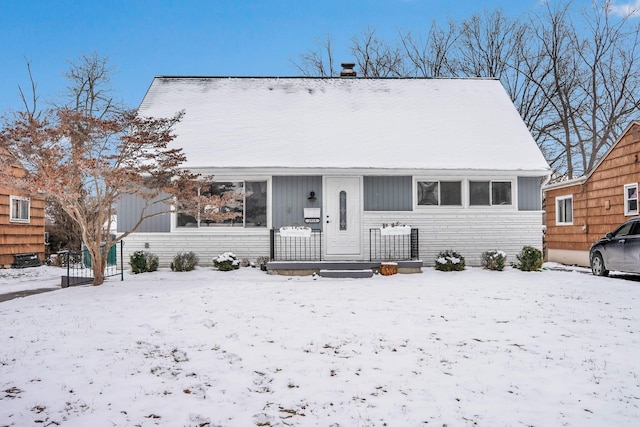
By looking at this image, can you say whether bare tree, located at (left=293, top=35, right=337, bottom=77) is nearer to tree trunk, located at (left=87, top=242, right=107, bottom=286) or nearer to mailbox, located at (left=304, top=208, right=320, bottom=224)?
mailbox, located at (left=304, top=208, right=320, bottom=224)

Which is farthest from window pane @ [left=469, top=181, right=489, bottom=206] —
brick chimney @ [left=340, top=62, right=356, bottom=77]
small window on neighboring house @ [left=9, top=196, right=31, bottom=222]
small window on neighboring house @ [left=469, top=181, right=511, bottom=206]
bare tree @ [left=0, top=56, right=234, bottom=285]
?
small window on neighboring house @ [left=9, top=196, right=31, bottom=222]

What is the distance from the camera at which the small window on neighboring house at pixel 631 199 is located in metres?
13.7

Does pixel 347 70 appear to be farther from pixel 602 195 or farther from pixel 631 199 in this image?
pixel 631 199

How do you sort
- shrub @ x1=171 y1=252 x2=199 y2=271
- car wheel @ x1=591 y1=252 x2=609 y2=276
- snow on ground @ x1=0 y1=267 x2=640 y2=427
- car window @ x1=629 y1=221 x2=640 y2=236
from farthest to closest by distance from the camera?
1. shrub @ x1=171 y1=252 x2=199 y2=271
2. car wheel @ x1=591 y1=252 x2=609 y2=276
3. car window @ x1=629 y1=221 x2=640 y2=236
4. snow on ground @ x1=0 y1=267 x2=640 y2=427

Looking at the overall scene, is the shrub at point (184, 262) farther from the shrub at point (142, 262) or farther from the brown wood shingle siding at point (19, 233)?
the brown wood shingle siding at point (19, 233)

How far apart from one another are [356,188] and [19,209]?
1282 cm

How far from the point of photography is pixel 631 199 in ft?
45.6

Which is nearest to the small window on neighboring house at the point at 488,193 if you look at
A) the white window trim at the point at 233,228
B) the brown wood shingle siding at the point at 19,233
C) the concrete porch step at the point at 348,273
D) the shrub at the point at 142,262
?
the concrete porch step at the point at 348,273

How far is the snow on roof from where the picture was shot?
13734 millimetres

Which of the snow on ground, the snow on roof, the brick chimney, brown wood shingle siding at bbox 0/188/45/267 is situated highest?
the brick chimney

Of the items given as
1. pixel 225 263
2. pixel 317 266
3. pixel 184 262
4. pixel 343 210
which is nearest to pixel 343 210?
pixel 343 210

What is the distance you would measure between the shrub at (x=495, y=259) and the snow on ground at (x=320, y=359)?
381 centimetres

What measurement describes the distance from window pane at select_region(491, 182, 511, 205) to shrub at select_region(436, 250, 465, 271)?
2.37 meters

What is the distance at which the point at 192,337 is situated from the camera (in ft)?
19.7
